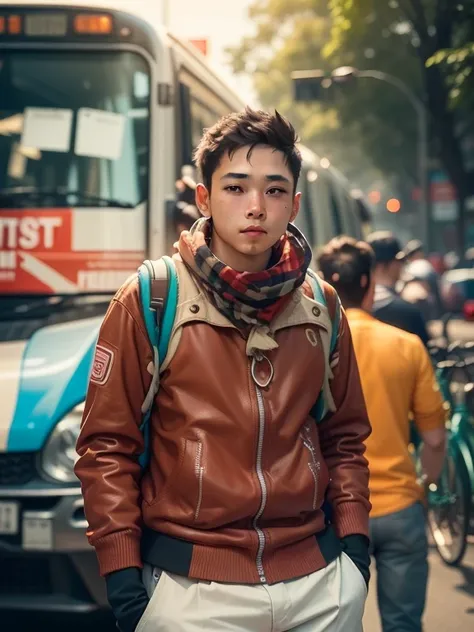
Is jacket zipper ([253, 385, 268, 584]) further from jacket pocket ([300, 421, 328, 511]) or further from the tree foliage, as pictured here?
the tree foliage

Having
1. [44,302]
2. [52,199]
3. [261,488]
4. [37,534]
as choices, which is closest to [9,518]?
[37,534]

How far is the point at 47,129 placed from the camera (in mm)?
6242

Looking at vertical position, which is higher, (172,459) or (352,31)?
(352,31)

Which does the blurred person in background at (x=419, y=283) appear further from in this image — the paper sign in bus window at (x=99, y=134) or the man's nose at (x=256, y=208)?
the man's nose at (x=256, y=208)

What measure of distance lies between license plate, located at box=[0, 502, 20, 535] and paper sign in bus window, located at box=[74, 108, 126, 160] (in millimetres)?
1867

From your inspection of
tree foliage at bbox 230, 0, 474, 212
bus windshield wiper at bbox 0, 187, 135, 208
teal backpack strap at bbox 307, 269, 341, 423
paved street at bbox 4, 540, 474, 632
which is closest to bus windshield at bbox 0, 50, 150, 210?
bus windshield wiper at bbox 0, 187, 135, 208

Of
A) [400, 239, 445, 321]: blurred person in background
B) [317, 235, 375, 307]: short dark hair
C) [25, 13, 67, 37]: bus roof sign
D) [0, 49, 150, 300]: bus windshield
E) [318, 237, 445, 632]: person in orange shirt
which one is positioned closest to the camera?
[318, 237, 445, 632]: person in orange shirt

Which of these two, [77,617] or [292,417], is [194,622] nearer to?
[292,417]

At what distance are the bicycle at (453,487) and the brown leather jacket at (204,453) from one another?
4.13 meters

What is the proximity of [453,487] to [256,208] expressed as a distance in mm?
4570

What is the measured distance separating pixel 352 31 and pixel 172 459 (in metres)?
12.9

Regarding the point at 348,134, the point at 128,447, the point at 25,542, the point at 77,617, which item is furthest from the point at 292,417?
the point at 348,134

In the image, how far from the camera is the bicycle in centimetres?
686

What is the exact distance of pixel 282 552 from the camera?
2715 millimetres
